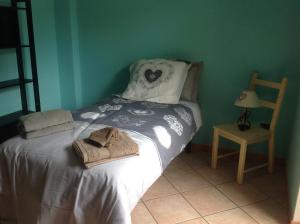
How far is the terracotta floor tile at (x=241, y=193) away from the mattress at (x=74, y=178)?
0.65m

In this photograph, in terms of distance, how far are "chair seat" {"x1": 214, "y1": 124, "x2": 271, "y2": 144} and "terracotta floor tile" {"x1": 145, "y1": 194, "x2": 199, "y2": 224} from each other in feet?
2.21

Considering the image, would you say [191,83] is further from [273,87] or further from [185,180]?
[185,180]

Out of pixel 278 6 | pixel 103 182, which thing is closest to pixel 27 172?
pixel 103 182

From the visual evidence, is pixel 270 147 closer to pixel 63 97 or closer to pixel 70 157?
pixel 70 157

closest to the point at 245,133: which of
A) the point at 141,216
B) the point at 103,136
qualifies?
the point at 141,216

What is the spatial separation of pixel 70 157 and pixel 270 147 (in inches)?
69.9

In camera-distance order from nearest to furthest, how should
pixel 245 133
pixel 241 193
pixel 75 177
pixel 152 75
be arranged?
pixel 75 177, pixel 241 193, pixel 245 133, pixel 152 75

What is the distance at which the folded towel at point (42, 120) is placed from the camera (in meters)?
1.78

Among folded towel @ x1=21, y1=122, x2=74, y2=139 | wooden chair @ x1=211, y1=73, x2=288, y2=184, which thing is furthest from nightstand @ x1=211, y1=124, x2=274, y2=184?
folded towel @ x1=21, y1=122, x2=74, y2=139

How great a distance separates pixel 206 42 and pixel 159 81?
0.63 m

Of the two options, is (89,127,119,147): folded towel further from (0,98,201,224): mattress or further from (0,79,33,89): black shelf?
(0,79,33,89): black shelf

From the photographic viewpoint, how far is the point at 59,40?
327 cm

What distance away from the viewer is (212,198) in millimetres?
2240

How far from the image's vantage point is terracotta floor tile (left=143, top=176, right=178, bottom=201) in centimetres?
226
